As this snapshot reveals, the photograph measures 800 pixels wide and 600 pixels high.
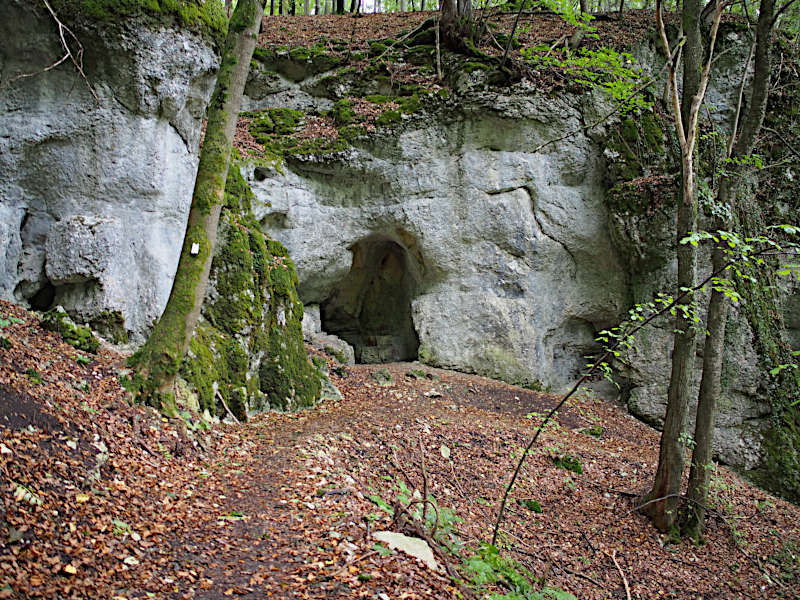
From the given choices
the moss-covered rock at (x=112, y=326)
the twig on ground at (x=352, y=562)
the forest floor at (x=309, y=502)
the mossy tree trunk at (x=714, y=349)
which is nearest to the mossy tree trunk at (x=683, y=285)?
the mossy tree trunk at (x=714, y=349)

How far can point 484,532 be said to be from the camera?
20.0 feet

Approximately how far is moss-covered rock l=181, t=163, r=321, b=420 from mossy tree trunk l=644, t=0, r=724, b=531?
557 centimetres

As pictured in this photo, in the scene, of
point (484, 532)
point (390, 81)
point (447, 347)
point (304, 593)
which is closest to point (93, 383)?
point (304, 593)

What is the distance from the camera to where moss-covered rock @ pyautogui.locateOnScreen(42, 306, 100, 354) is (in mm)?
6817

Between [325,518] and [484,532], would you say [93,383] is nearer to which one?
[325,518]

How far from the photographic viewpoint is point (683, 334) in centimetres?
726

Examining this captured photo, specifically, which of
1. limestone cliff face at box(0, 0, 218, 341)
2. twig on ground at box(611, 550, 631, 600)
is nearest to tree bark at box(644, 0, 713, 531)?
twig on ground at box(611, 550, 631, 600)

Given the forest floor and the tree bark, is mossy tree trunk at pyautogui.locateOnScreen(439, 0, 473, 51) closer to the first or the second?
the tree bark

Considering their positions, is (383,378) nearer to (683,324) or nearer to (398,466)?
(398,466)

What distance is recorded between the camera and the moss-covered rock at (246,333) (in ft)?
25.8

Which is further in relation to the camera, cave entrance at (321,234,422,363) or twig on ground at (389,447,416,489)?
cave entrance at (321,234,422,363)

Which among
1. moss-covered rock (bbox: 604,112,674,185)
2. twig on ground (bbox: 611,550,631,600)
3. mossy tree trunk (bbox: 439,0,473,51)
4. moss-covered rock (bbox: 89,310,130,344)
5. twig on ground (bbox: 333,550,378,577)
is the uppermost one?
mossy tree trunk (bbox: 439,0,473,51)

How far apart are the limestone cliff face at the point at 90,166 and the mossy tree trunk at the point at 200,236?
82.3 inches

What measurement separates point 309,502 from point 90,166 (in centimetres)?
638
